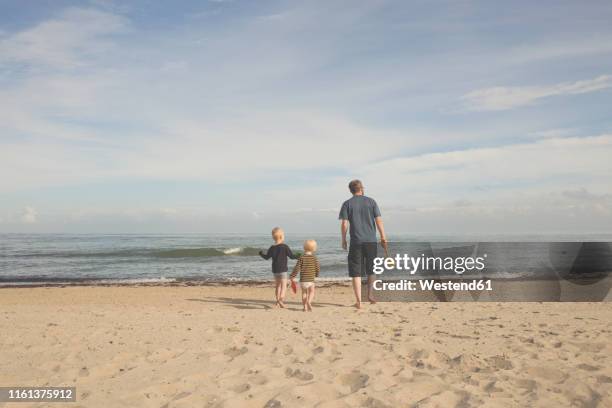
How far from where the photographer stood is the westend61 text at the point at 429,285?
962cm

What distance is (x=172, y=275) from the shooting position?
58.9 feet

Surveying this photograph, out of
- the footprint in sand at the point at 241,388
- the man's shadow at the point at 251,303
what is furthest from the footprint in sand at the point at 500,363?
the man's shadow at the point at 251,303

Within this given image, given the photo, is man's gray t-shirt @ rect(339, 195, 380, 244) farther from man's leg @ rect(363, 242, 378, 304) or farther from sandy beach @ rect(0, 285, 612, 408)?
sandy beach @ rect(0, 285, 612, 408)

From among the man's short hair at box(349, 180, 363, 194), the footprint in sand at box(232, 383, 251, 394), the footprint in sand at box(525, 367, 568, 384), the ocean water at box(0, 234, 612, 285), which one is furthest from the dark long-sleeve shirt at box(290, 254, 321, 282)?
the ocean water at box(0, 234, 612, 285)

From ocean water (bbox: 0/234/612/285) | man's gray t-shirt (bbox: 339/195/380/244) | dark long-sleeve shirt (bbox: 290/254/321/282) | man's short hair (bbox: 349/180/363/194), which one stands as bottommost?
ocean water (bbox: 0/234/612/285)

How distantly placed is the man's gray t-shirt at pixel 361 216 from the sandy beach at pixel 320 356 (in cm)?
121

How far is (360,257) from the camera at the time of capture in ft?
25.2

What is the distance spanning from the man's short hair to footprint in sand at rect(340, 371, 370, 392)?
405cm

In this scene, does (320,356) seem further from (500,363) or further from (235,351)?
(500,363)

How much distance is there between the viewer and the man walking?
765cm

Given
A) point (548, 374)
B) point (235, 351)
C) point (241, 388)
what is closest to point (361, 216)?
point (235, 351)

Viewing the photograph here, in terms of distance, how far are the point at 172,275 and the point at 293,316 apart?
39.0ft

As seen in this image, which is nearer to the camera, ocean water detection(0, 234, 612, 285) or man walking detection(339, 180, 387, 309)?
man walking detection(339, 180, 387, 309)

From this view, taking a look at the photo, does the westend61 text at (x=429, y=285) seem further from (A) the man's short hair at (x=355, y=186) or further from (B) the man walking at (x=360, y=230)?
(A) the man's short hair at (x=355, y=186)
